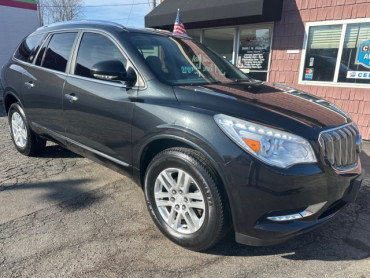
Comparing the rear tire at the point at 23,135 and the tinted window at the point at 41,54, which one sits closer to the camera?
the tinted window at the point at 41,54

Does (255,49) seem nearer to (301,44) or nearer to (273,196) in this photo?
(301,44)

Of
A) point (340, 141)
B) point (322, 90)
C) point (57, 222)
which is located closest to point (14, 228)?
point (57, 222)

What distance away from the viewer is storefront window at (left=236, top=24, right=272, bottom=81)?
752 cm

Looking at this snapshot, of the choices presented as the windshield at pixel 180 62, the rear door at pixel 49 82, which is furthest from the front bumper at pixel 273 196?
the rear door at pixel 49 82

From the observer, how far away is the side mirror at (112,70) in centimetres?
253

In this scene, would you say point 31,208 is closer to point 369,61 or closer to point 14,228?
point 14,228

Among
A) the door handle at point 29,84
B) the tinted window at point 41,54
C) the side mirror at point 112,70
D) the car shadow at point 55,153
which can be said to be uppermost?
the tinted window at point 41,54

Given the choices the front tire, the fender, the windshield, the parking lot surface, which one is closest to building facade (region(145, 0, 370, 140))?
the parking lot surface

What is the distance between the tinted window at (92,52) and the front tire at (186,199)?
4.17 feet

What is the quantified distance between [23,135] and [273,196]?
388 cm

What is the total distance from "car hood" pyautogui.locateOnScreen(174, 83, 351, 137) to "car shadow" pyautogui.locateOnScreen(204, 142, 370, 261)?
0.83 meters

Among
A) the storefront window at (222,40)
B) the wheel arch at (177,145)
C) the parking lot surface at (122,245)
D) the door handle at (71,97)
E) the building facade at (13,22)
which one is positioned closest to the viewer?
the wheel arch at (177,145)

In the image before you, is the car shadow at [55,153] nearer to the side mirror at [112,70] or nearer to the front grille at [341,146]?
the side mirror at [112,70]

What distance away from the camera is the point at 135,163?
2.69 meters
